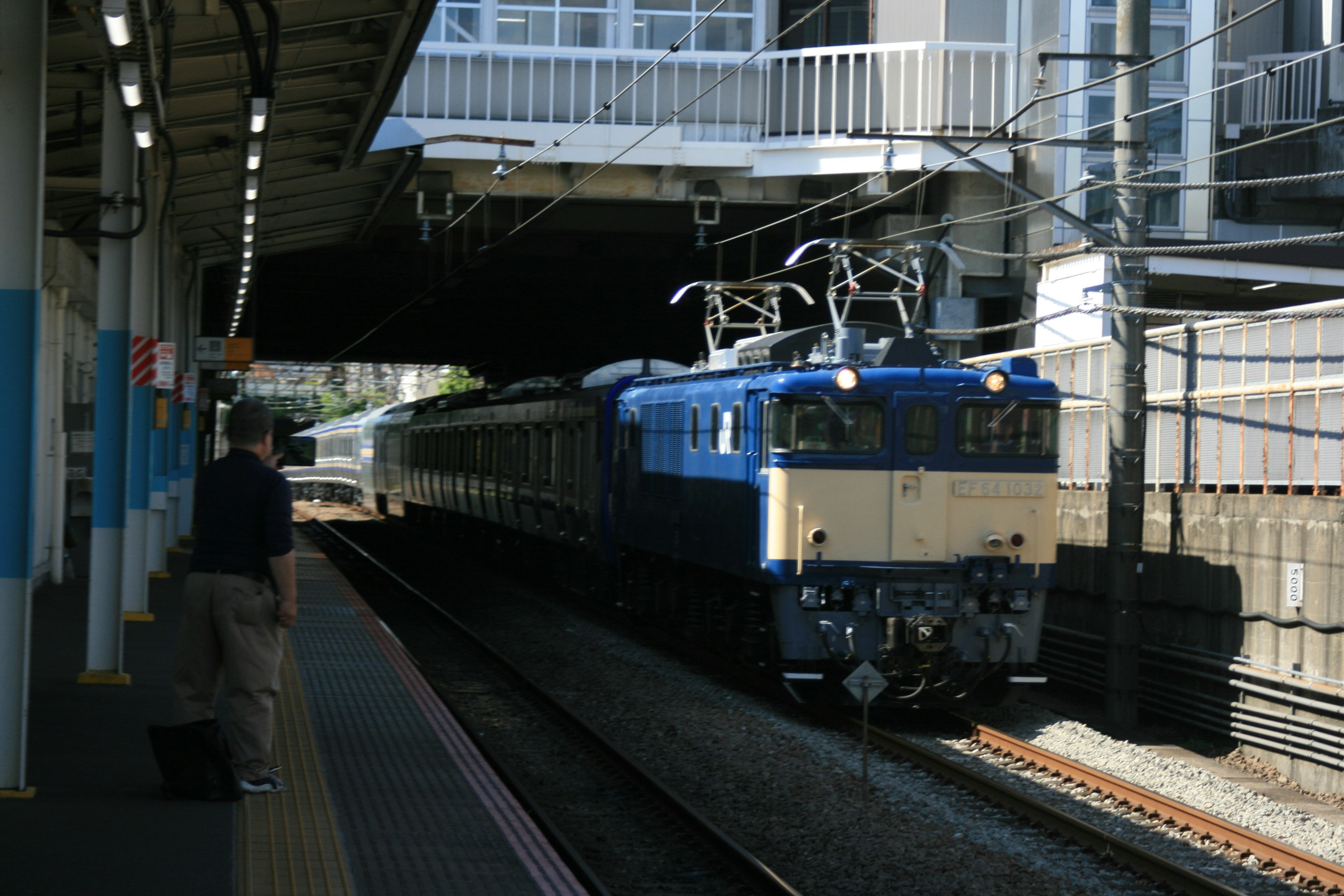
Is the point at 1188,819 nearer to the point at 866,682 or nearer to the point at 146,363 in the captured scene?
the point at 866,682

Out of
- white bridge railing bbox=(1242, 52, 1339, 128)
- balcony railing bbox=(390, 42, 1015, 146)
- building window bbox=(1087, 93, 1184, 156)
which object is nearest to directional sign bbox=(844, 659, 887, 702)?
balcony railing bbox=(390, 42, 1015, 146)

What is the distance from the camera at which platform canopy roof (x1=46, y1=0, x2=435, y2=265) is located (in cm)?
969

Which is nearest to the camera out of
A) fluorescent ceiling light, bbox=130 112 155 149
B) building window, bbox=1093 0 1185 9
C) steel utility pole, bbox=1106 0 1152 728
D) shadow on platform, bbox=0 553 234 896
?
shadow on platform, bbox=0 553 234 896

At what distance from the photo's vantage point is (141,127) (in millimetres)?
9914

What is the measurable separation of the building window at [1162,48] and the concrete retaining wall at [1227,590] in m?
8.62

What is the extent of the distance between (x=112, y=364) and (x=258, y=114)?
2.11m

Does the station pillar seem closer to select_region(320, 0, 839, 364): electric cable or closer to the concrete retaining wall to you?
select_region(320, 0, 839, 364): electric cable

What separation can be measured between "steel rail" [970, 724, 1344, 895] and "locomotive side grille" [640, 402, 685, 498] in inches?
180

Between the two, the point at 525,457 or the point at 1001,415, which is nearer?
the point at 1001,415

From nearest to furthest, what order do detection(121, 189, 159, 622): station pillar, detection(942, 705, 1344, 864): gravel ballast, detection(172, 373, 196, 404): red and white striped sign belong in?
detection(942, 705, 1344, 864): gravel ballast
detection(121, 189, 159, 622): station pillar
detection(172, 373, 196, 404): red and white striped sign

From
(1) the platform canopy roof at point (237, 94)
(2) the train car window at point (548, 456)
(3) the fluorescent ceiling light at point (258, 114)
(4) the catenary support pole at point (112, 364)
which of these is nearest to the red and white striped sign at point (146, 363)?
(1) the platform canopy roof at point (237, 94)

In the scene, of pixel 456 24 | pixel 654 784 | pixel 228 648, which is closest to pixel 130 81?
pixel 228 648

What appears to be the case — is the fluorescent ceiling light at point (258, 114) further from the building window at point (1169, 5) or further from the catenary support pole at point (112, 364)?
the building window at point (1169, 5)

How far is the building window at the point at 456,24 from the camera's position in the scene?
72.4 feet
